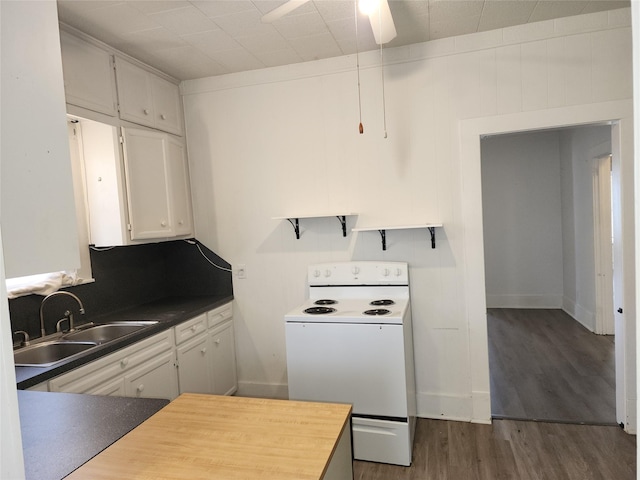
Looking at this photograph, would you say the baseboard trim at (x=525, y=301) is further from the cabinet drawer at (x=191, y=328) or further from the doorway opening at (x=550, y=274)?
the cabinet drawer at (x=191, y=328)

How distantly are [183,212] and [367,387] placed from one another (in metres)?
1.85

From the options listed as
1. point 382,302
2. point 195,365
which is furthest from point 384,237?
point 195,365

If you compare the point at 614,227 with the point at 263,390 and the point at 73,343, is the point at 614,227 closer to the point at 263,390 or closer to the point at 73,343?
the point at 263,390

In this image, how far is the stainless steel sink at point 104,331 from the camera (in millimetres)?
2424

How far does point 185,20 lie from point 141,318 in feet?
6.01

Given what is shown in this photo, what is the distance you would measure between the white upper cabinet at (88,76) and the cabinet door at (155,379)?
153 cm

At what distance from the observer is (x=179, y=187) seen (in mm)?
3084

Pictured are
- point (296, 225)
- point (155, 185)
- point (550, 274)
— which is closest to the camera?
point (155, 185)

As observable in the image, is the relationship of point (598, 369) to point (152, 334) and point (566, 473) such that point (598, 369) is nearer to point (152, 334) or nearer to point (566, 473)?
point (566, 473)

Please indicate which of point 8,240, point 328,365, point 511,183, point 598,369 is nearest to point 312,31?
point 328,365

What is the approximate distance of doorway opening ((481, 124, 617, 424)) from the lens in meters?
3.12

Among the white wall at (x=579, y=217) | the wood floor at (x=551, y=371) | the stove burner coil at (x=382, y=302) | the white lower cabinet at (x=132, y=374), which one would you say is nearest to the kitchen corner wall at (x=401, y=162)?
the stove burner coil at (x=382, y=302)

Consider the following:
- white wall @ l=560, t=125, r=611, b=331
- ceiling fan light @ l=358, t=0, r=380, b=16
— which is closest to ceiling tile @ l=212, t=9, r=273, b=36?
ceiling fan light @ l=358, t=0, r=380, b=16

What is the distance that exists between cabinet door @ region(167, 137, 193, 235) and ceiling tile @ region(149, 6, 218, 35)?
2.84 ft
